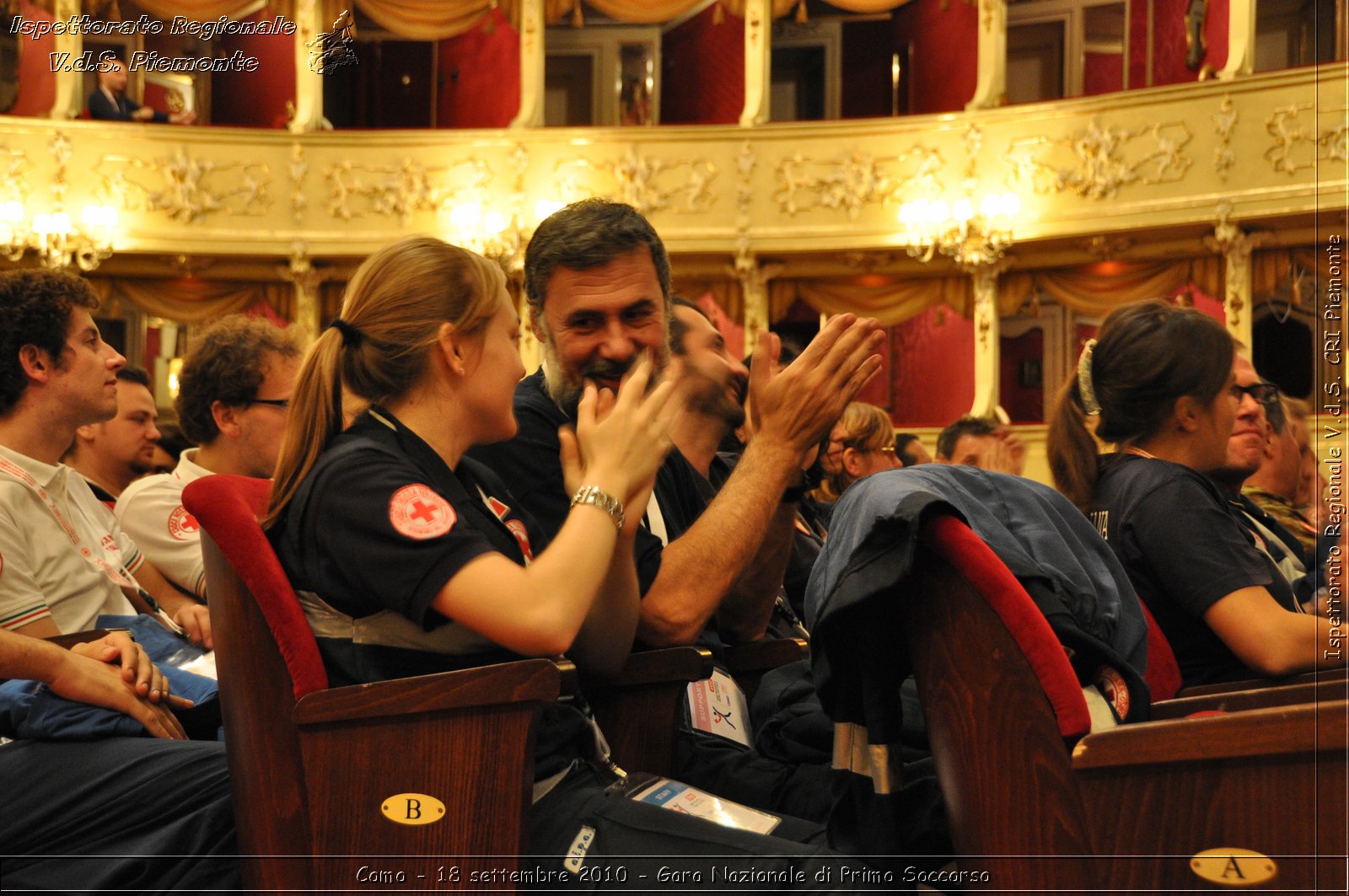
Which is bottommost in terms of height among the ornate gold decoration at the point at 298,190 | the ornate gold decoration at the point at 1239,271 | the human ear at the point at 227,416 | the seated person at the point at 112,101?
the human ear at the point at 227,416

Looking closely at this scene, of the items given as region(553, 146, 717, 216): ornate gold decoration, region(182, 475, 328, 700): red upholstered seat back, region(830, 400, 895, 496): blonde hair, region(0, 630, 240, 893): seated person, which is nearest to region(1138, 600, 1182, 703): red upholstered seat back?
region(182, 475, 328, 700): red upholstered seat back

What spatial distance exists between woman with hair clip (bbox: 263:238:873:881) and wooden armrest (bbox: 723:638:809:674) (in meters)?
0.58

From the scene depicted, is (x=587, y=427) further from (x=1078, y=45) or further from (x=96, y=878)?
(x=1078, y=45)

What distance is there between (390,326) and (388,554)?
369 millimetres

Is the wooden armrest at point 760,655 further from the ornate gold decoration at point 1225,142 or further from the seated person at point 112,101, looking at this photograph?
the seated person at point 112,101

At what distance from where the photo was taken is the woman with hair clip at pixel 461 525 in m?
1.53

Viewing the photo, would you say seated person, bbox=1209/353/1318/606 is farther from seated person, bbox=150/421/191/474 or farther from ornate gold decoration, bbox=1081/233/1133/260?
ornate gold decoration, bbox=1081/233/1133/260

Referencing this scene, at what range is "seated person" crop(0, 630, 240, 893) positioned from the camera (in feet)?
6.07

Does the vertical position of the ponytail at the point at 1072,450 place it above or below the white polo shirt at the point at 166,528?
above

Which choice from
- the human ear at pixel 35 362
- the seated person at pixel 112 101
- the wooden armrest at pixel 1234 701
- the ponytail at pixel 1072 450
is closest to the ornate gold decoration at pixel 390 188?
the seated person at pixel 112 101

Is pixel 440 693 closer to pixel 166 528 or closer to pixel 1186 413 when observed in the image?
pixel 1186 413

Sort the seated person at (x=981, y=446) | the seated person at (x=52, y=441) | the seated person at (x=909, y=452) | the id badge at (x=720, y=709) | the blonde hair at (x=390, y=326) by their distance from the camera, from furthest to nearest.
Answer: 1. the seated person at (x=909, y=452)
2. the seated person at (x=981, y=446)
3. the seated person at (x=52, y=441)
4. the id badge at (x=720, y=709)
5. the blonde hair at (x=390, y=326)

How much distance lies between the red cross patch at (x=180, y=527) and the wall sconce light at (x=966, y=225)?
8.14 m

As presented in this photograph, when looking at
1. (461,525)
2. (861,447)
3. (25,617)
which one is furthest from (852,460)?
(461,525)
